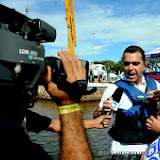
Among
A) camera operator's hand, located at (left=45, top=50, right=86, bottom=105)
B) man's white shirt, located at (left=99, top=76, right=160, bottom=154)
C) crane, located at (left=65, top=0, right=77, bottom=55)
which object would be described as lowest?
man's white shirt, located at (left=99, top=76, right=160, bottom=154)

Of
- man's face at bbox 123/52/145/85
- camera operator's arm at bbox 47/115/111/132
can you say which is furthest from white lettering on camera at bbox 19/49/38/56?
man's face at bbox 123/52/145/85

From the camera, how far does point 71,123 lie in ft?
4.47

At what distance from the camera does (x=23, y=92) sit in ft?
3.86

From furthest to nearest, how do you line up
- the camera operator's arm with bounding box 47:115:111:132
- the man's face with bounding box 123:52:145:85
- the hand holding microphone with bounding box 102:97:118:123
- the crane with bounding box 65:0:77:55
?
the crane with bounding box 65:0:77:55 → the man's face with bounding box 123:52:145:85 → the hand holding microphone with bounding box 102:97:118:123 → the camera operator's arm with bounding box 47:115:111:132

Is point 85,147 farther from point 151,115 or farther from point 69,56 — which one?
point 151,115

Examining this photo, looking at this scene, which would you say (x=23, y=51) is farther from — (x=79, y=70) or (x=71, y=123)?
(x=71, y=123)

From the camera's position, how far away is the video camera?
1072 mm

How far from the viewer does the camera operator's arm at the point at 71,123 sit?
136cm

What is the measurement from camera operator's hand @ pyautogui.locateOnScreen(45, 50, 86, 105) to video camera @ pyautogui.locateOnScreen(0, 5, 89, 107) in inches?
1.3

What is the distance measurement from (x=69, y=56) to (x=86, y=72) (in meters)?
0.17

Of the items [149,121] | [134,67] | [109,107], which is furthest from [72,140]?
[134,67]

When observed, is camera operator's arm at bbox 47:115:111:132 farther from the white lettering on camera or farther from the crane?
the crane

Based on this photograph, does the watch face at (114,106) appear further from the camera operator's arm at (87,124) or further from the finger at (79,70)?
the finger at (79,70)

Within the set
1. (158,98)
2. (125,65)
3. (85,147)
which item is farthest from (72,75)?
(125,65)
